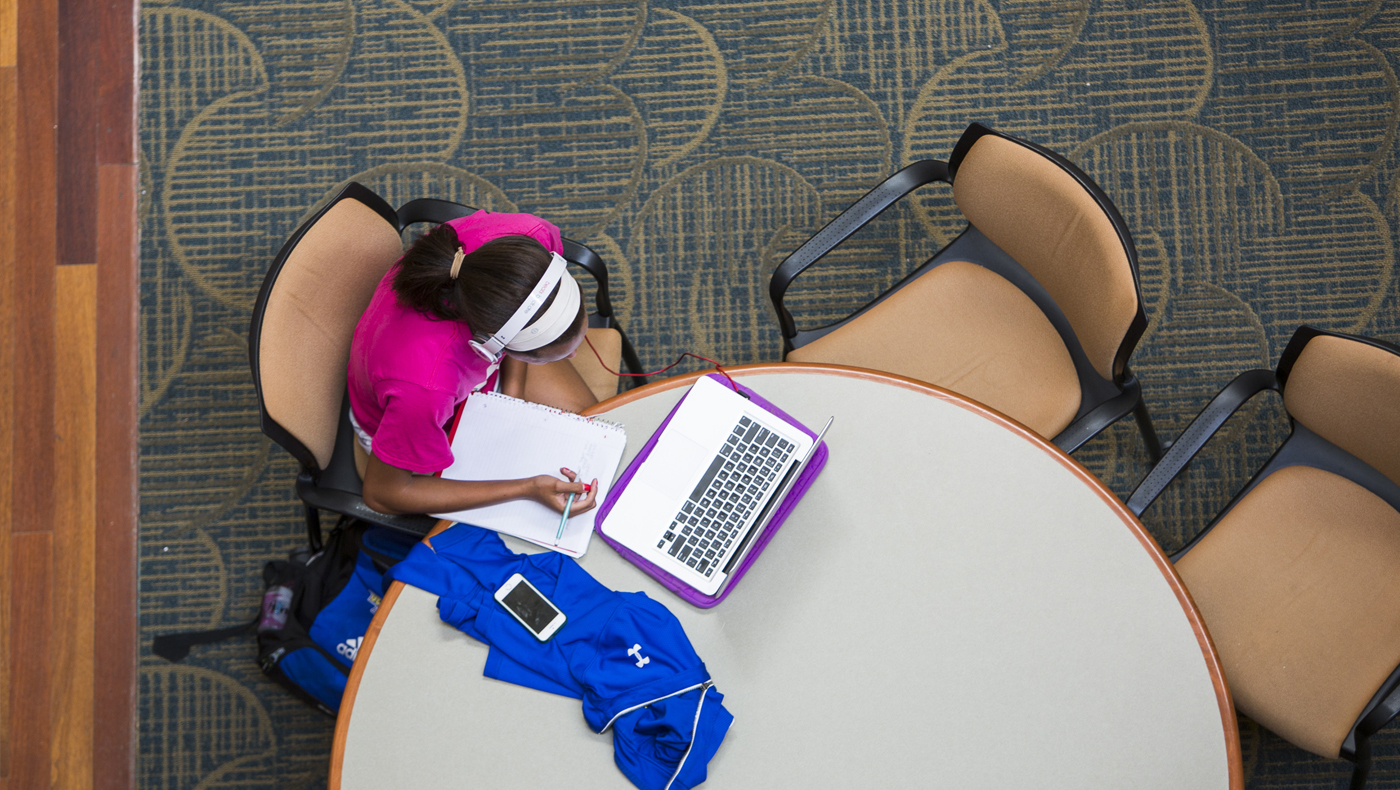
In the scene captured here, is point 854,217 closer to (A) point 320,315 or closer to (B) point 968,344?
(B) point 968,344

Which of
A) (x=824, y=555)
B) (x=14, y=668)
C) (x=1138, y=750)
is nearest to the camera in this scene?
(x=1138, y=750)

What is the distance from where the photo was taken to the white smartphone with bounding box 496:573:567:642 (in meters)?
1.43

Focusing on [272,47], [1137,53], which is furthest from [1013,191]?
[272,47]

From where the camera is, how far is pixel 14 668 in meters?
2.26

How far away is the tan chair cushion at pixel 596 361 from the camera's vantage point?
1.94 m


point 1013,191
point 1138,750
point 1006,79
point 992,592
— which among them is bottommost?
point 1138,750

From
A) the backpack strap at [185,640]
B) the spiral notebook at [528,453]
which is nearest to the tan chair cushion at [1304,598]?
the spiral notebook at [528,453]

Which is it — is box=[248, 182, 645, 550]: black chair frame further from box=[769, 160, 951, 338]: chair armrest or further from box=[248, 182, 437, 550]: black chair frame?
box=[769, 160, 951, 338]: chair armrest

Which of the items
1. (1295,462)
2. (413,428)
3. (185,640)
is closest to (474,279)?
(413,428)

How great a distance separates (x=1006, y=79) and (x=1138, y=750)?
5.87 feet

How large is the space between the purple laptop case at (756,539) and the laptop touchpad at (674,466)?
0.02 meters

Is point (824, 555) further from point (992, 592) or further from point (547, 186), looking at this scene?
point (547, 186)

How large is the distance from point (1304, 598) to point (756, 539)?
112cm

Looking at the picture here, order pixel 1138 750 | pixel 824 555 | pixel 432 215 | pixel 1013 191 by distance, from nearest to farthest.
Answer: pixel 1138 750 < pixel 824 555 < pixel 1013 191 < pixel 432 215
